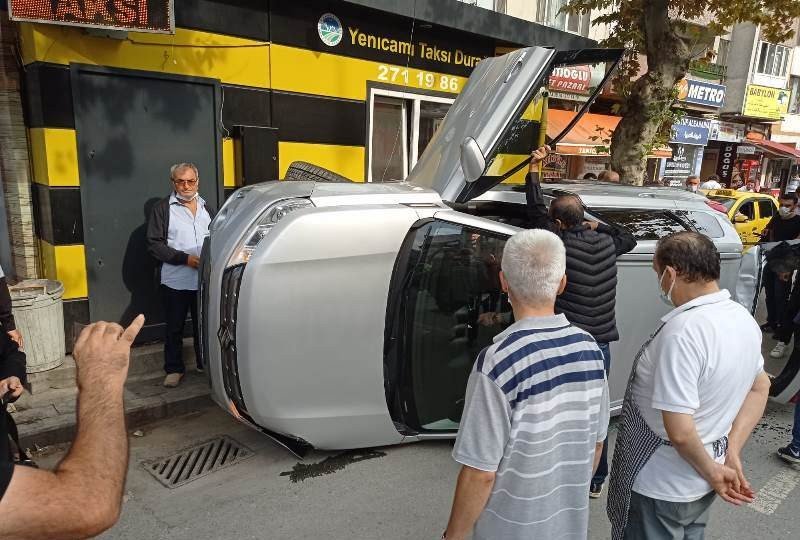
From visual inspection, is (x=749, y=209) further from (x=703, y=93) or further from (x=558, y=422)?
(x=558, y=422)

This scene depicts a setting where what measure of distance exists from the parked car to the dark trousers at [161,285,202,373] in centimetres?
130

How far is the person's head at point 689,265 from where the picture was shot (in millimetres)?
1976

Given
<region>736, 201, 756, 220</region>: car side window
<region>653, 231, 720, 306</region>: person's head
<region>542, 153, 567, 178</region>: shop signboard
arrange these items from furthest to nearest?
<region>542, 153, 567, 178</region>: shop signboard, <region>736, 201, 756, 220</region>: car side window, <region>653, 231, 720, 306</region>: person's head

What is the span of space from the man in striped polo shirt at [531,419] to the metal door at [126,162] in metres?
4.47

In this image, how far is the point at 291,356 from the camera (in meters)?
2.98

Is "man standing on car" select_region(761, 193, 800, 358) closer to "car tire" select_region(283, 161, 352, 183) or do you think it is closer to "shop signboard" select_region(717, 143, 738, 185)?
"car tire" select_region(283, 161, 352, 183)

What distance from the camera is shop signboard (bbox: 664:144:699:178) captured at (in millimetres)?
20375

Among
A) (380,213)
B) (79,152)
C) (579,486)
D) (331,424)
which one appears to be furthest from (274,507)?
(79,152)

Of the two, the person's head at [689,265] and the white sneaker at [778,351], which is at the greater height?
the person's head at [689,265]

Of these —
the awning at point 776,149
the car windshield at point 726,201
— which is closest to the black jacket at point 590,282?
the car windshield at point 726,201

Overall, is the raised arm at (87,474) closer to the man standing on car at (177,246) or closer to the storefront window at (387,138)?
the man standing on car at (177,246)

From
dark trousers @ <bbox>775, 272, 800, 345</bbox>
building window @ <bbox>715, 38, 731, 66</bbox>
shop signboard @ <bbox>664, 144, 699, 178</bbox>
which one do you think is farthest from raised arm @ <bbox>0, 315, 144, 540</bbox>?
building window @ <bbox>715, 38, 731, 66</bbox>

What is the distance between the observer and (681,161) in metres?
20.7

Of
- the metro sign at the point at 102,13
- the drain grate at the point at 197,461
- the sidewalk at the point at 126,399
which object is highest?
→ the metro sign at the point at 102,13
